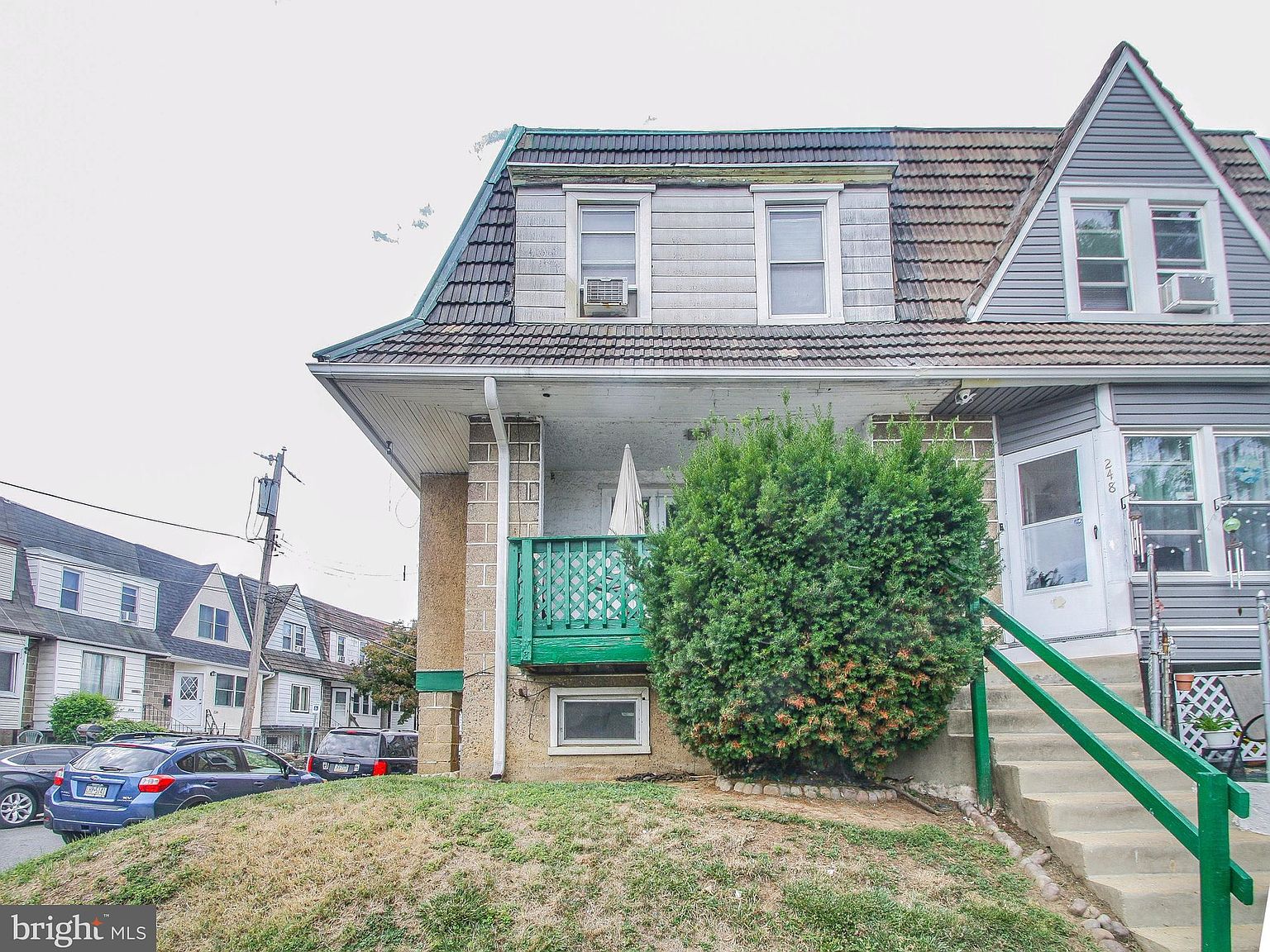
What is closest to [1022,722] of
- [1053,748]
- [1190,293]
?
[1053,748]

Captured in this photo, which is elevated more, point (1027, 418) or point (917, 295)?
point (917, 295)

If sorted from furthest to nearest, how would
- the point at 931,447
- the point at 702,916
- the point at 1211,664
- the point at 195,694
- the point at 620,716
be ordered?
1. the point at 195,694
2. the point at 620,716
3. the point at 1211,664
4. the point at 931,447
5. the point at 702,916

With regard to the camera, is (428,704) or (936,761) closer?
(936,761)

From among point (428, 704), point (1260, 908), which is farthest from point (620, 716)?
point (1260, 908)

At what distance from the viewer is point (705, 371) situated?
949cm

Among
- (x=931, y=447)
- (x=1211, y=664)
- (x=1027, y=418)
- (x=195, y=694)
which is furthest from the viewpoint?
(x=195, y=694)

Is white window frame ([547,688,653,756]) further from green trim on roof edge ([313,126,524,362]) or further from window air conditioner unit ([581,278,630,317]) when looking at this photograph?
window air conditioner unit ([581,278,630,317])

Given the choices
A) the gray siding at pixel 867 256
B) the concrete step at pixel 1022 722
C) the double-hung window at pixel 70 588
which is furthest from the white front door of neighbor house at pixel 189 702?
the concrete step at pixel 1022 722

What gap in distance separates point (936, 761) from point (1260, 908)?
2.58m

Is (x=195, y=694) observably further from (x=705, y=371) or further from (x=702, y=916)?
(x=702, y=916)

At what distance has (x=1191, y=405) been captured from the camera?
988 cm

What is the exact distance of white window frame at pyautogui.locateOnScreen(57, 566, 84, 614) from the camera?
28047 millimetres

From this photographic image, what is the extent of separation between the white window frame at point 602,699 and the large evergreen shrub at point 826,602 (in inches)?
74.3

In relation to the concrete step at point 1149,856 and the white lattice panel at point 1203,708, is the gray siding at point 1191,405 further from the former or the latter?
the concrete step at point 1149,856
